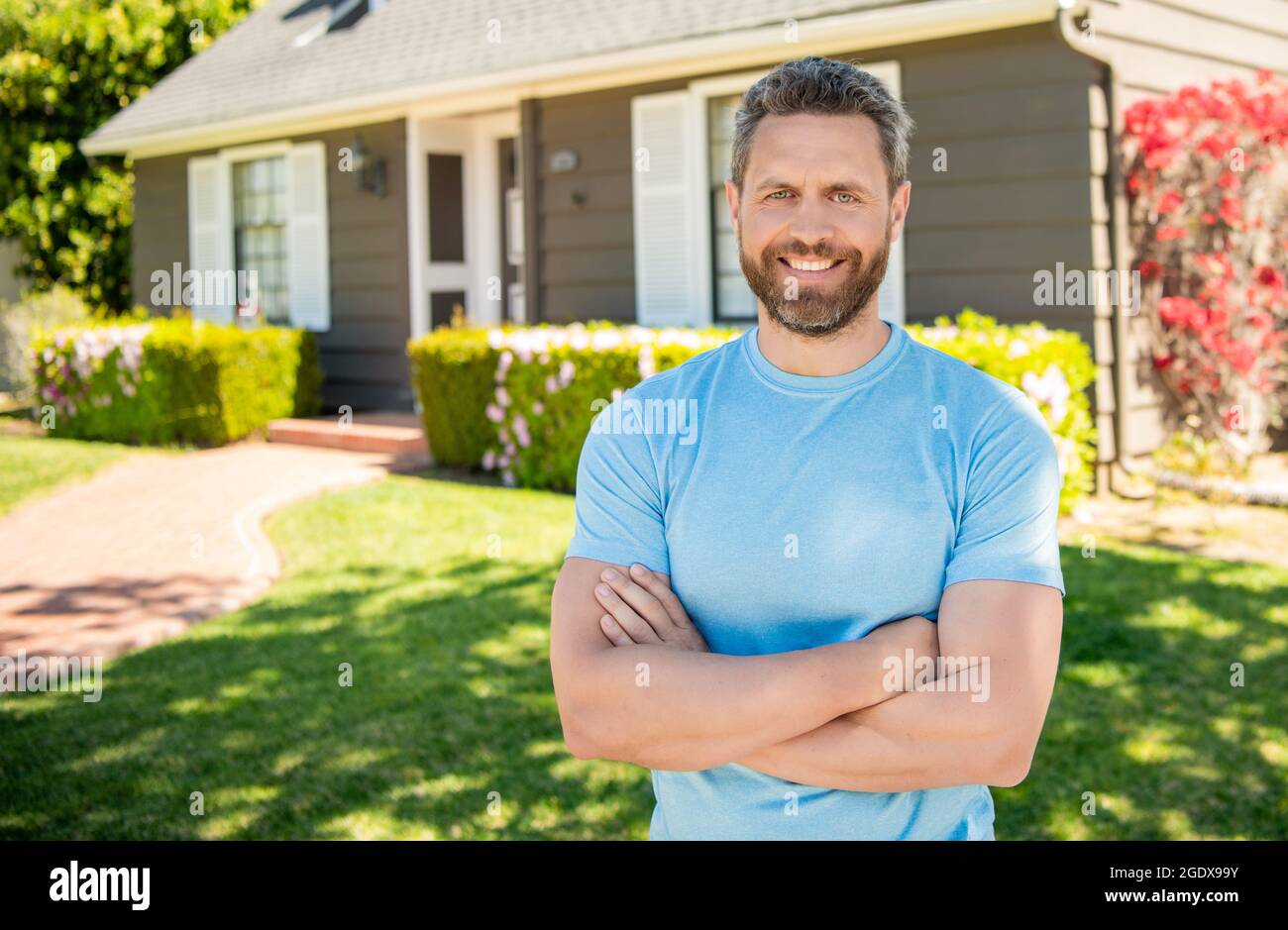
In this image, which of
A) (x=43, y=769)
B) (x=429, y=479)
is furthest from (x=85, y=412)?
(x=43, y=769)

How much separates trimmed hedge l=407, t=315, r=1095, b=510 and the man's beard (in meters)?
5.60

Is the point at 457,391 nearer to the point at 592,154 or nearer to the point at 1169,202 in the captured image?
the point at 592,154

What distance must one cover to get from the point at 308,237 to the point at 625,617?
12133mm

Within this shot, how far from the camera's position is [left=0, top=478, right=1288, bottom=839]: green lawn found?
4.09 m

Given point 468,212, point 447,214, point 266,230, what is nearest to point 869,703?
point 447,214

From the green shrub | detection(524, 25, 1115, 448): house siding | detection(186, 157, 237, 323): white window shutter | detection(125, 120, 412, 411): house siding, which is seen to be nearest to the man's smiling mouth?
detection(524, 25, 1115, 448): house siding

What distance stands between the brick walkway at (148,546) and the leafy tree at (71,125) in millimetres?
7099

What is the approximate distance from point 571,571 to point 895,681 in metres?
0.51

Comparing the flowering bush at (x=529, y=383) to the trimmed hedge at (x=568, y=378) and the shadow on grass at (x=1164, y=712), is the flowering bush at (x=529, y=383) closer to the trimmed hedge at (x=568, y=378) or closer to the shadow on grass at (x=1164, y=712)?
the trimmed hedge at (x=568, y=378)

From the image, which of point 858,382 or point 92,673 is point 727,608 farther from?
point 92,673

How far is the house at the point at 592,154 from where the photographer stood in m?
8.39

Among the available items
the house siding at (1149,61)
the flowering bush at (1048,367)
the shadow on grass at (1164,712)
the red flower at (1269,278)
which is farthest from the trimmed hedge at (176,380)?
the red flower at (1269,278)

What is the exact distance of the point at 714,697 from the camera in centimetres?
182

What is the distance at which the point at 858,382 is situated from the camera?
190 cm
